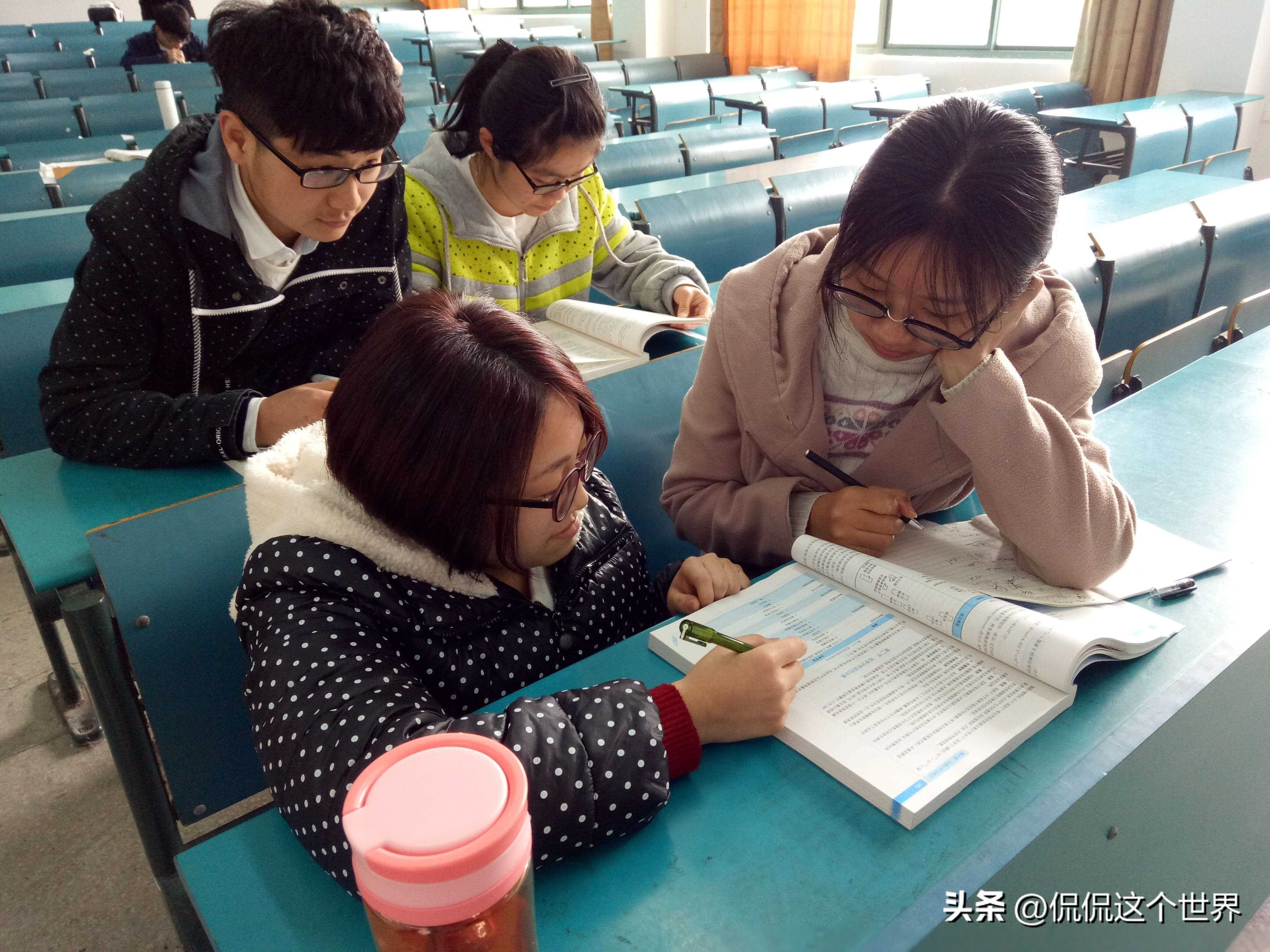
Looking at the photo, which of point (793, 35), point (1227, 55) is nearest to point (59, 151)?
point (793, 35)

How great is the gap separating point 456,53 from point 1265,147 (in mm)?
6302

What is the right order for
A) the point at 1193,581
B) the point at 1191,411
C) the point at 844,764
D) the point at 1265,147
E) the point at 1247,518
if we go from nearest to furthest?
the point at 844,764, the point at 1193,581, the point at 1247,518, the point at 1191,411, the point at 1265,147

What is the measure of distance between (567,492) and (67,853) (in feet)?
4.50

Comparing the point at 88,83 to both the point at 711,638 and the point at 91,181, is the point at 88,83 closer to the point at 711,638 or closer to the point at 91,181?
the point at 91,181

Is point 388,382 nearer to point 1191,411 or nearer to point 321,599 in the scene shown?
point 321,599

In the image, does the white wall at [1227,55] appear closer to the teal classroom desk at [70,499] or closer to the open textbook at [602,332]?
the open textbook at [602,332]

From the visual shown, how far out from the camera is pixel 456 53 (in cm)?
756

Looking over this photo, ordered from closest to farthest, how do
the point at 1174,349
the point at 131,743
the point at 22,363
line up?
the point at 131,743
the point at 22,363
the point at 1174,349

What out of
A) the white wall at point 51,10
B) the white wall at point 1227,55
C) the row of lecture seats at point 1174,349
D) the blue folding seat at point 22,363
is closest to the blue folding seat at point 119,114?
the blue folding seat at point 22,363

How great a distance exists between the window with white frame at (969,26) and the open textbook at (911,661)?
20.7 ft

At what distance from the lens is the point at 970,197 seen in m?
0.82

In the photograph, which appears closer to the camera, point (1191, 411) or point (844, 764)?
point (844, 764)

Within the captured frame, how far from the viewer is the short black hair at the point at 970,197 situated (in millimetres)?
817

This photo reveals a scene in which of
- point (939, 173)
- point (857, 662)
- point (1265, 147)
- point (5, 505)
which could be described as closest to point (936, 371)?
point (939, 173)
